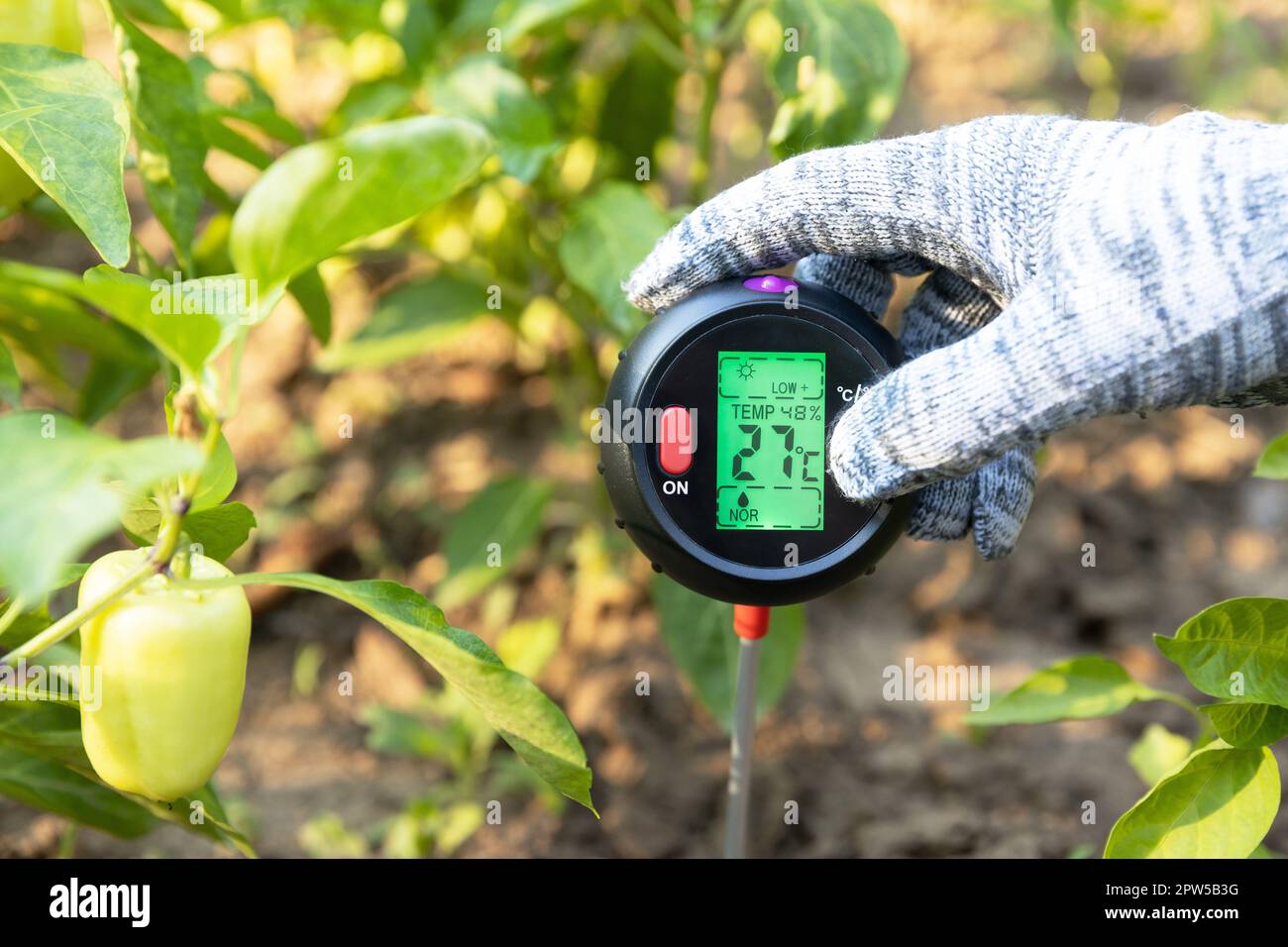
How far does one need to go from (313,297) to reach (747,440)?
0.41 meters

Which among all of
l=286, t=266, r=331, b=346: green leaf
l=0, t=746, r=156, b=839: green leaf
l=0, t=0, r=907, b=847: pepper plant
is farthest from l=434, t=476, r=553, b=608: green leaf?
l=0, t=746, r=156, b=839: green leaf

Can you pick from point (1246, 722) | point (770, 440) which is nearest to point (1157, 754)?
point (1246, 722)

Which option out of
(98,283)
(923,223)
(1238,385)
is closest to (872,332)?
(923,223)

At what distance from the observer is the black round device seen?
2.34 ft

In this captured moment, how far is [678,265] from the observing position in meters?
0.73

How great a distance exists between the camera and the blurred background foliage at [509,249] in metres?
0.93

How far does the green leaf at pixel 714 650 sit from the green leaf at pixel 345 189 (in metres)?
0.59

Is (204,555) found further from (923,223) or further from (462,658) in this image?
(923,223)

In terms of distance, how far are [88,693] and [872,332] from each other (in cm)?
51

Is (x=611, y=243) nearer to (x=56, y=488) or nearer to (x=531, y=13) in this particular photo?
(x=531, y=13)

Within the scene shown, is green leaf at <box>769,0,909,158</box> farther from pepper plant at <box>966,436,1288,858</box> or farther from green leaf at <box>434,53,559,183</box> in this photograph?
pepper plant at <box>966,436,1288,858</box>

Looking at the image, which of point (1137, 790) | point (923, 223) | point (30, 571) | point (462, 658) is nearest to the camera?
point (30, 571)

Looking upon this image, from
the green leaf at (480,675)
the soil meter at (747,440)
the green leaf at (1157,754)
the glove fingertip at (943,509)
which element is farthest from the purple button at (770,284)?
the green leaf at (1157,754)

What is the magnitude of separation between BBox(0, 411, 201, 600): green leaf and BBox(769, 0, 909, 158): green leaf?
1.96 feet
